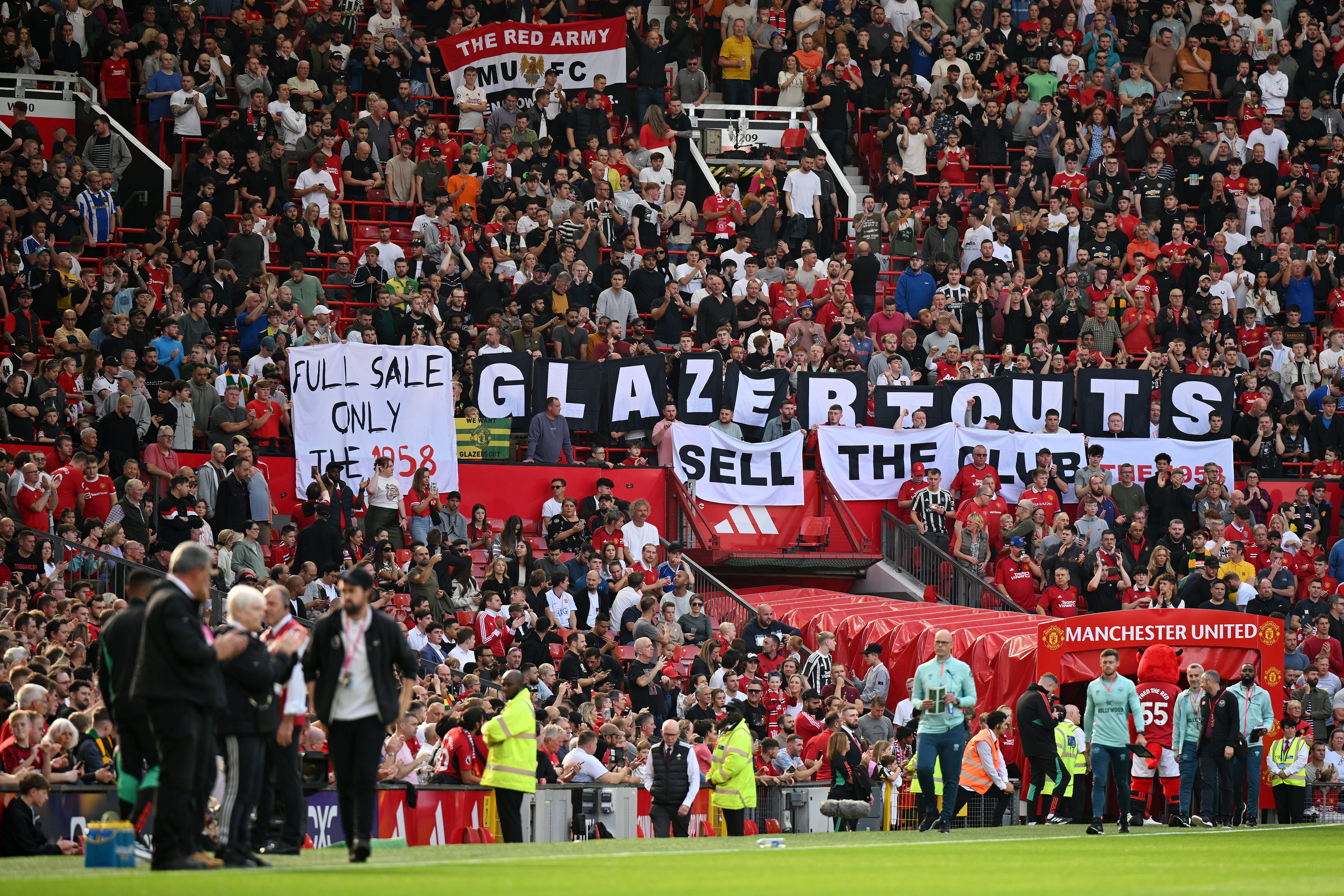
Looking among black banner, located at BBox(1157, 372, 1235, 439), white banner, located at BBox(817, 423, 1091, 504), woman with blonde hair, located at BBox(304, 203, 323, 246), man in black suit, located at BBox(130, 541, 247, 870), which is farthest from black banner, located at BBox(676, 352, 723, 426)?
man in black suit, located at BBox(130, 541, 247, 870)

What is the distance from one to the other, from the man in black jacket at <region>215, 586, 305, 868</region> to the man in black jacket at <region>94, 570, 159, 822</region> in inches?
17.2

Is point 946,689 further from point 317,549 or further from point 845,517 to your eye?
point 845,517

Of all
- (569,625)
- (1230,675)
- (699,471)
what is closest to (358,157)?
(699,471)

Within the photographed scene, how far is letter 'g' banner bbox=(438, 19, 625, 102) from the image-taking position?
1206 inches

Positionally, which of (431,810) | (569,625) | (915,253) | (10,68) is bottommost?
(431,810)

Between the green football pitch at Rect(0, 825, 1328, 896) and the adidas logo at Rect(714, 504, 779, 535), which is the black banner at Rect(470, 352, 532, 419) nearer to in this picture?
the adidas logo at Rect(714, 504, 779, 535)

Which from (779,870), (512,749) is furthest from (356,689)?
(512,749)

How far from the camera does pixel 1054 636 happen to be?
21.3 metres

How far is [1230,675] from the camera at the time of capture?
2120 cm

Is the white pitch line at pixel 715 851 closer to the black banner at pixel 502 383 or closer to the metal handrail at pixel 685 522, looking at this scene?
the metal handrail at pixel 685 522

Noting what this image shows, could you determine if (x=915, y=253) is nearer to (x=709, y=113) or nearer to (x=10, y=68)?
(x=709, y=113)

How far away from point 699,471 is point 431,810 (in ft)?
36.1

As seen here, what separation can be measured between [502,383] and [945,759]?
403 inches

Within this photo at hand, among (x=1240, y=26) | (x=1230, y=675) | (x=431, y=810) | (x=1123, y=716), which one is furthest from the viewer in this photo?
(x=1240, y=26)
